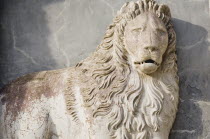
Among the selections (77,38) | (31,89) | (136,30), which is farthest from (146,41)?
(31,89)

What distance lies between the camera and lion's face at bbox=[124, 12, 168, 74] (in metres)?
2.82

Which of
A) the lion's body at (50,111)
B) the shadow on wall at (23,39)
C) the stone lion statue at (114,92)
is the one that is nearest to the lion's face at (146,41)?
the stone lion statue at (114,92)

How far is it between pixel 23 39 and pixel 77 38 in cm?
34

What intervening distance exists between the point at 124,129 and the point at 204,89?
57 cm

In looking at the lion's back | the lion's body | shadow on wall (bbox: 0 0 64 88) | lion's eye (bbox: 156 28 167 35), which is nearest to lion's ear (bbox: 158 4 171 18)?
lion's eye (bbox: 156 28 167 35)

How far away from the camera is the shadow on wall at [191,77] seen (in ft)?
9.75

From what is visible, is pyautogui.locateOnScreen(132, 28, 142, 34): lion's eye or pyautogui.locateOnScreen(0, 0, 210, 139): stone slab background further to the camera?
pyautogui.locateOnScreen(0, 0, 210, 139): stone slab background

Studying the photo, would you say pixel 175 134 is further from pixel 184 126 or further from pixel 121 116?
pixel 121 116

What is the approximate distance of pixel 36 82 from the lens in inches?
121

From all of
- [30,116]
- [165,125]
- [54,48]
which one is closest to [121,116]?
[165,125]

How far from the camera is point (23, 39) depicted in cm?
335

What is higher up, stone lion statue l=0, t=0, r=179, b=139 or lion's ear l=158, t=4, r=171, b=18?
lion's ear l=158, t=4, r=171, b=18

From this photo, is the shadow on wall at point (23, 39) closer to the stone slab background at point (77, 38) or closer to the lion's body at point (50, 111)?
the stone slab background at point (77, 38)

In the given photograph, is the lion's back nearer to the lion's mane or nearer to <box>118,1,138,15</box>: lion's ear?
the lion's mane
